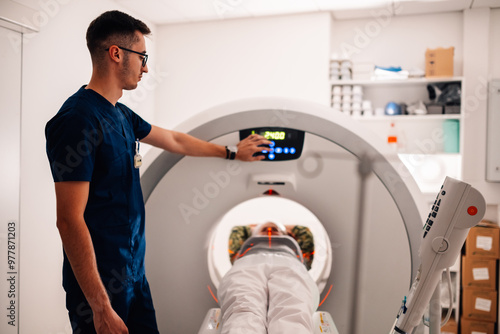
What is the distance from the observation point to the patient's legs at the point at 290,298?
3.67 feet

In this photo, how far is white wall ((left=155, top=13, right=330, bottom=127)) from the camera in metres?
3.60

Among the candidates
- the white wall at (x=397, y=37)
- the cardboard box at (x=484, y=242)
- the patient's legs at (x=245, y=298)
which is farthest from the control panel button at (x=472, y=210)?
Answer: the white wall at (x=397, y=37)

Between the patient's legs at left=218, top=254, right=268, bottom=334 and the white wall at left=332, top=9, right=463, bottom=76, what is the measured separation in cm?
275

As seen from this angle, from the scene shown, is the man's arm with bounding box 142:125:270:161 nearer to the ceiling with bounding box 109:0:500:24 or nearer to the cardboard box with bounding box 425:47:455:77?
the ceiling with bounding box 109:0:500:24

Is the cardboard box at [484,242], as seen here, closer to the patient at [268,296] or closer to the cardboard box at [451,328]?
the cardboard box at [451,328]

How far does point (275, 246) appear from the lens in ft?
5.81

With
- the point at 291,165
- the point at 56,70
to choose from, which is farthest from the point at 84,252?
the point at 56,70

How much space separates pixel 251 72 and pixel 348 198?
2.64 metres

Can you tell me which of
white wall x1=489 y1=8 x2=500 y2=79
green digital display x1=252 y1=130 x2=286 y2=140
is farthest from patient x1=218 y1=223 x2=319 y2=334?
white wall x1=489 y1=8 x2=500 y2=79

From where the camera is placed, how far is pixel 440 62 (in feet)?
10.6

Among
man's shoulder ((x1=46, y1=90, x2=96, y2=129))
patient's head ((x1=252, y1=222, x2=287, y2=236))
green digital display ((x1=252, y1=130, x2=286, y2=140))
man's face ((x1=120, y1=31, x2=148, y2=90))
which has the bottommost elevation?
patient's head ((x1=252, y1=222, x2=287, y2=236))

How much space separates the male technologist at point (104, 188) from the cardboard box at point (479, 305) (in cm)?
247

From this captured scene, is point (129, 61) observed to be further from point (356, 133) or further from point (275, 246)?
point (275, 246)

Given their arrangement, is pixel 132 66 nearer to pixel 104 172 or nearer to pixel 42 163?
pixel 104 172
